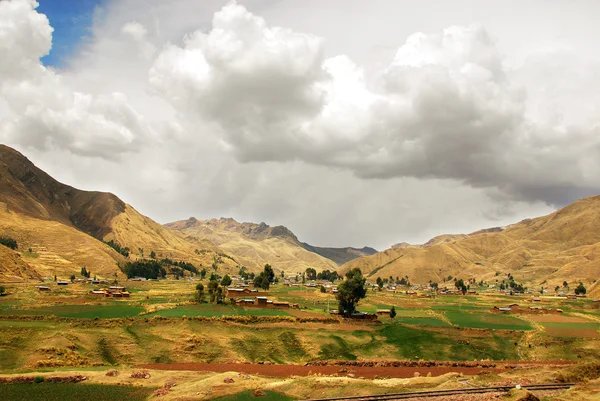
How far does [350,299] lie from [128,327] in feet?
187

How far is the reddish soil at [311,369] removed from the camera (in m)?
Result: 62.2

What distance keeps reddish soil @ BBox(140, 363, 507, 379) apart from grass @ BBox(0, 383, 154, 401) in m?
15.7

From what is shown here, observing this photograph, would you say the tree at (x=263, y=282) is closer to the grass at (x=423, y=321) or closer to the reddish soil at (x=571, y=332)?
the grass at (x=423, y=321)

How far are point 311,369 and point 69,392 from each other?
3472 cm

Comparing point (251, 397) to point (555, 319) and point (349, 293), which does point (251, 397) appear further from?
point (555, 319)

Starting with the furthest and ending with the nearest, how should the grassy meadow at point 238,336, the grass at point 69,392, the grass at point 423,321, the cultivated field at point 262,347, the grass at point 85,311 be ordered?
the grass at point 423,321 < the grass at point 85,311 < the grassy meadow at point 238,336 < the cultivated field at point 262,347 < the grass at point 69,392

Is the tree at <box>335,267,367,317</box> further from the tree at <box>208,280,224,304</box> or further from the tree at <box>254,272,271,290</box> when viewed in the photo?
the tree at <box>254,272,271,290</box>

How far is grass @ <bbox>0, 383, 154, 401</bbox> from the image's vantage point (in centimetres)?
4312

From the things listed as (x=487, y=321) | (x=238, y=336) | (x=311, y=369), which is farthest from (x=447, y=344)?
(x=238, y=336)

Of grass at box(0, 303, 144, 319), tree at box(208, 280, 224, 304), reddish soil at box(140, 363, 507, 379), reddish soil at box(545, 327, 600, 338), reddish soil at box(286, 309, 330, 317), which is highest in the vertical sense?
tree at box(208, 280, 224, 304)

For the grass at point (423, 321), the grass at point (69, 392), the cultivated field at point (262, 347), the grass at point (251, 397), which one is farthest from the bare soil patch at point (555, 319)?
the grass at point (69, 392)

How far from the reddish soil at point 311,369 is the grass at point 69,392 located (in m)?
15.7

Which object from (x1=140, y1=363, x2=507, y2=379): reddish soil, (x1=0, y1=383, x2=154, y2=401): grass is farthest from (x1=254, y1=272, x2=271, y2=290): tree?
(x1=0, y1=383, x2=154, y2=401): grass

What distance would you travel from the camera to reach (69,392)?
1772 inches
